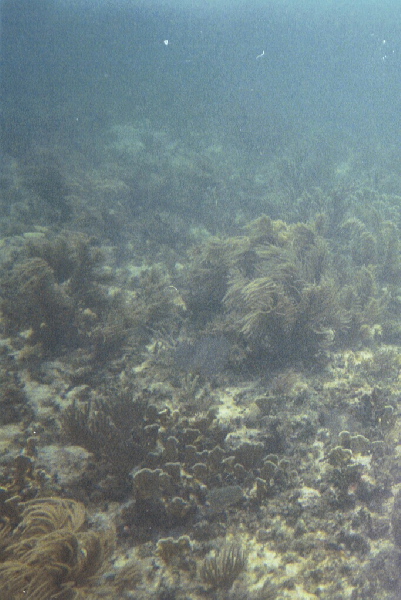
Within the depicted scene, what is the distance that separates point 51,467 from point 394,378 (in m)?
4.78

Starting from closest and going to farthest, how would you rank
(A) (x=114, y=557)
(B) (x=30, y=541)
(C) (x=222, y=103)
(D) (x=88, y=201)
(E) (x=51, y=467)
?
(B) (x=30, y=541) < (A) (x=114, y=557) < (E) (x=51, y=467) < (D) (x=88, y=201) < (C) (x=222, y=103)

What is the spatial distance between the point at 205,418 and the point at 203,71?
4373 centimetres

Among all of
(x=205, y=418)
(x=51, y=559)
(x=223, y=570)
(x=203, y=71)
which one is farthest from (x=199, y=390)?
(x=203, y=71)

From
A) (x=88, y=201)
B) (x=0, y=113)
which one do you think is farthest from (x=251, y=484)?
(x=0, y=113)

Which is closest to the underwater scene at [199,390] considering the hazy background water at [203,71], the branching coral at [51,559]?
the branching coral at [51,559]

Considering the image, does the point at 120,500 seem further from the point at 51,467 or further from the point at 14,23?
the point at 14,23

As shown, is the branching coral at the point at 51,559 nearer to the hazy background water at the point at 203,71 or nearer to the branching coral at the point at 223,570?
the branching coral at the point at 223,570

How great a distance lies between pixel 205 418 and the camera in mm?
4004

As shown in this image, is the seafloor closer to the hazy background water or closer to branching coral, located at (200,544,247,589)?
branching coral, located at (200,544,247,589)

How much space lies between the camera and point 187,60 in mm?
39906

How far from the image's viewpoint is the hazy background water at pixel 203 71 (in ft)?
83.4

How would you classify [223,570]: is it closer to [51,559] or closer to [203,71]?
[51,559]

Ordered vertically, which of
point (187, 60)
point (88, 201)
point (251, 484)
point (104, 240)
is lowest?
point (251, 484)

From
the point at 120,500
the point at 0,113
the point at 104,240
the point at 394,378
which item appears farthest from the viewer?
the point at 0,113
